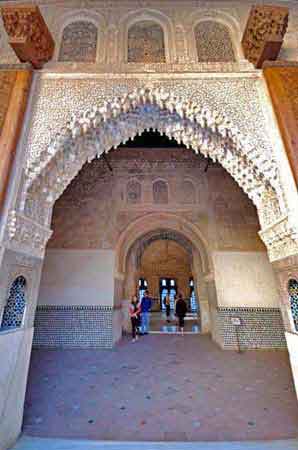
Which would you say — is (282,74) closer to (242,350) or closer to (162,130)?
(162,130)

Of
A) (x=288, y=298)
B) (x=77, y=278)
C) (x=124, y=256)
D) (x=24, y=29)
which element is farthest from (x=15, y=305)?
(x=124, y=256)

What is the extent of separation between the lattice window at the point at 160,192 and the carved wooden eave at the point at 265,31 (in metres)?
3.30

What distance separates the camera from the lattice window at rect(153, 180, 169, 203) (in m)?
5.65

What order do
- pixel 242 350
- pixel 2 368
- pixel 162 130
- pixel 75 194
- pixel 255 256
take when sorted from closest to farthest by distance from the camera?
pixel 2 368 < pixel 162 130 < pixel 242 350 < pixel 255 256 < pixel 75 194

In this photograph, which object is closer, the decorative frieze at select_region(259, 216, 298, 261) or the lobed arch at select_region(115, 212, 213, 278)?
the decorative frieze at select_region(259, 216, 298, 261)

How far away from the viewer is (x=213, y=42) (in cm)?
295

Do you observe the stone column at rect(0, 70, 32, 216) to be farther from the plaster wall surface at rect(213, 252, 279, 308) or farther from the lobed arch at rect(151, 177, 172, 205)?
the plaster wall surface at rect(213, 252, 279, 308)

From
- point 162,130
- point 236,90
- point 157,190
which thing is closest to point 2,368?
point 162,130

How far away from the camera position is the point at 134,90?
8.28ft

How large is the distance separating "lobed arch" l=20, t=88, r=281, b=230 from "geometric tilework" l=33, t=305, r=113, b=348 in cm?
306

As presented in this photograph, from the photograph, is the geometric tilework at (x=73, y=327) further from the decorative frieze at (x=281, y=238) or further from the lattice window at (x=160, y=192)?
the decorative frieze at (x=281, y=238)

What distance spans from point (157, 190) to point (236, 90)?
3.32m

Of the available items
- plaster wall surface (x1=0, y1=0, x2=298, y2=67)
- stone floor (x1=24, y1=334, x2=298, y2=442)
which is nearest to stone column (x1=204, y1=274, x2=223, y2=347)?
stone floor (x1=24, y1=334, x2=298, y2=442)

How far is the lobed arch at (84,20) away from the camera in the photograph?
2.91m
